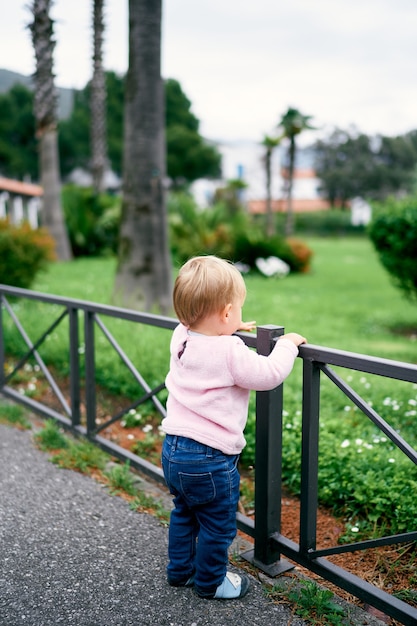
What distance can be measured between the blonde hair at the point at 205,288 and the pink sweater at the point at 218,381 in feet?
0.40

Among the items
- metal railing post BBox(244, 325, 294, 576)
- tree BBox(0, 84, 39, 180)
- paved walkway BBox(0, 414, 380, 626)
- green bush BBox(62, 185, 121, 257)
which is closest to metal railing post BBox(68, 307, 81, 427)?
paved walkway BBox(0, 414, 380, 626)

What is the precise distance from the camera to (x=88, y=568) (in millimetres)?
2797

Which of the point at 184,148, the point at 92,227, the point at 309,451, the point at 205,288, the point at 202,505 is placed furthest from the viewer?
the point at 184,148

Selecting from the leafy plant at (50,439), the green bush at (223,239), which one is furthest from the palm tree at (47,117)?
the leafy plant at (50,439)

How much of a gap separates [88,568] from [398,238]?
7059 millimetres

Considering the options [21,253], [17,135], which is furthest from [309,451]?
[17,135]

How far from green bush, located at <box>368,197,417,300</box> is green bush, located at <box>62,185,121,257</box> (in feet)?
40.0

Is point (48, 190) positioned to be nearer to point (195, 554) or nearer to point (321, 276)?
point (321, 276)

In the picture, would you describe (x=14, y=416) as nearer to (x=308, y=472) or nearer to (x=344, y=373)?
(x=308, y=472)

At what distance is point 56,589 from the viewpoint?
2621 mm

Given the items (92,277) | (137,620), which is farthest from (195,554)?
(92,277)

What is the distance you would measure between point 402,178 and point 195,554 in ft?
208

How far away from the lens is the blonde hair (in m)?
2.34

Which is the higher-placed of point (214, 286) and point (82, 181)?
point (82, 181)
